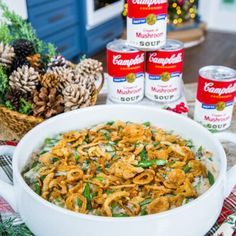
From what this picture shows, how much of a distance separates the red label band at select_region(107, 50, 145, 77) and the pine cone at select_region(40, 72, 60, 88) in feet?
0.46

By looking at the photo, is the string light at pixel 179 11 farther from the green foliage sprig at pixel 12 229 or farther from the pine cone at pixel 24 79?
the green foliage sprig at pixel 12 229

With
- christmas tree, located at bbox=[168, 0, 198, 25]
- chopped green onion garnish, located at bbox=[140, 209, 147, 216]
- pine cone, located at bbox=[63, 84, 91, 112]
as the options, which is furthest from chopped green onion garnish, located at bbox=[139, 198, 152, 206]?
christmas tree, located at bbox=[168, 0, 198, 25]

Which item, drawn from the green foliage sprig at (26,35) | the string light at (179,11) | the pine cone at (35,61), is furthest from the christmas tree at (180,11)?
the pine cone at (35,61)

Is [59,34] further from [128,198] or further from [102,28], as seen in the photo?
[128,198]

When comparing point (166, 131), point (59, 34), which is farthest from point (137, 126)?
point (59, 34)

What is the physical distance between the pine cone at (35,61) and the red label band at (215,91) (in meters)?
0.38

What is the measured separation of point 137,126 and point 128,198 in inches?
8.8

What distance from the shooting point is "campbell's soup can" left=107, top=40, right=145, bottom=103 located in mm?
886

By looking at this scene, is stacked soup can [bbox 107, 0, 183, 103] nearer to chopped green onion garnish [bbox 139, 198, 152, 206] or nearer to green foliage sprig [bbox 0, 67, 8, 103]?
green foliage sprig [bbox 0, 67, 8, 103]

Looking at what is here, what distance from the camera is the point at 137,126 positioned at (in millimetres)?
783

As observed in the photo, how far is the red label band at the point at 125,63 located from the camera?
883mm

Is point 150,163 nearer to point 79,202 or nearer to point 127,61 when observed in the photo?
point 79,202

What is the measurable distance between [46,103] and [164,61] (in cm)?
29

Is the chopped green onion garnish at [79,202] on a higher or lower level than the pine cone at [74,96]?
lower
